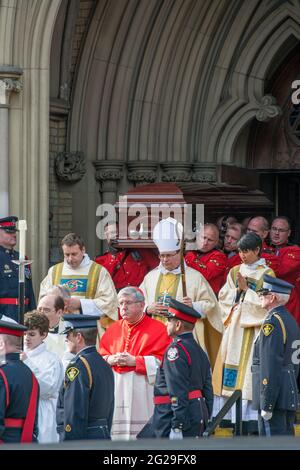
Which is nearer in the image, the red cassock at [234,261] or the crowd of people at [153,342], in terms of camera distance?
the crowd of people at [153,342]

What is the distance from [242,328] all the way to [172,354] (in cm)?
240

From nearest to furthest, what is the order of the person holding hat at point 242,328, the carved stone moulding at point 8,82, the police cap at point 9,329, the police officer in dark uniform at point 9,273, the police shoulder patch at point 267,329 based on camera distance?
1. the police cap at point 9,329
2. the police shoulder patch at point 267,329
3. the person holding hat at point 242,328
4. the police officer in dark uniform at point 9,273
5. the carved stone moulding at point 8,82

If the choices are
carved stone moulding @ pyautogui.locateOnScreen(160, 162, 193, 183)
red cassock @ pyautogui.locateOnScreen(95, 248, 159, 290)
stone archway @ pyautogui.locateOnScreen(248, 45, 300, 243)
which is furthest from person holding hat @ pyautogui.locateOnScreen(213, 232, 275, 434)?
stone archway @ pyautogui.locateOnScreen(248, 45, 300, 243)

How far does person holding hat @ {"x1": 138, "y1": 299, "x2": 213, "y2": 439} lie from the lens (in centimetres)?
673

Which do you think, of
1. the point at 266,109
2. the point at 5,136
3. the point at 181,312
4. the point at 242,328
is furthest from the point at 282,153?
the point at 181,312

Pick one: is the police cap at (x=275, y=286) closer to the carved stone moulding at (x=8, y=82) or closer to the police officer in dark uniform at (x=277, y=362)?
the police officer in dark uniform at (x=277, y=362)

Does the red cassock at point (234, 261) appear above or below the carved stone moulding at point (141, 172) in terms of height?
below

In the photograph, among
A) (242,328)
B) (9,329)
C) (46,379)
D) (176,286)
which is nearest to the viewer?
(9,329)

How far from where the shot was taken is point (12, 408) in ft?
19.1

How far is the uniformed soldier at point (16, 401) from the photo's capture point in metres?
5.79

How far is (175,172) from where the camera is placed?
13.6 meters

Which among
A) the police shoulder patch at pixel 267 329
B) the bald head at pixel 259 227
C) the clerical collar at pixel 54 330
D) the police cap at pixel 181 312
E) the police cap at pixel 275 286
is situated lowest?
the clerical collar at pixel 54 330

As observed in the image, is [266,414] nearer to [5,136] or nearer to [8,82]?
[5,136]

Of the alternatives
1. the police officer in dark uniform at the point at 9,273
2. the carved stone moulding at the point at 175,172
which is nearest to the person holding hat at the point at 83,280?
the police officer in dark uniform at the point at 9,273
